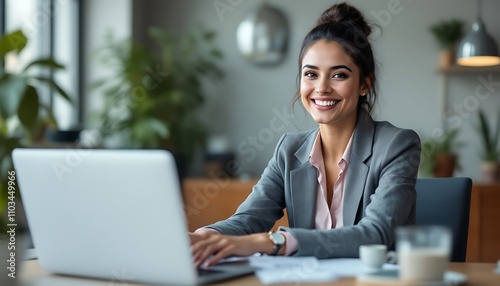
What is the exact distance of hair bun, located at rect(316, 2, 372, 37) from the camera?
2023 mm

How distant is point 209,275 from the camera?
4.27 feet

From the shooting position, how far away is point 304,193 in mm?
1937

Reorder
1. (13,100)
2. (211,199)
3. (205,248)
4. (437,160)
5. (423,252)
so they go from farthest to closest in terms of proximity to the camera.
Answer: (211,199)
(437,160)
(13,100)
(205,248)
(423,252)

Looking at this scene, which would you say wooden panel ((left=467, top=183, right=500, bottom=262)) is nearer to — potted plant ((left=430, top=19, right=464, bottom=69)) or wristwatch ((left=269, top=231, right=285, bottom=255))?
potted plant ((left=430, top=19, right=464, bottom=69))

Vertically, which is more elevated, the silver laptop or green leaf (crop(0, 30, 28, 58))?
green leaf (crop(0, 30, 28, 58))

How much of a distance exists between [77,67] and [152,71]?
629 millimetres

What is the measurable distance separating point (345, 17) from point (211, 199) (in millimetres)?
3028

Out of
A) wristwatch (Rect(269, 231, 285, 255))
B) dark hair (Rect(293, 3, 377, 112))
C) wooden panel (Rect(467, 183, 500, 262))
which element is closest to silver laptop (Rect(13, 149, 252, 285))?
wristwatch (Rect(269, 231, 285, 255))

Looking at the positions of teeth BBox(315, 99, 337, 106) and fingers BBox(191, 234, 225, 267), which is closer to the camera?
fingers BBox(191, 234, 225, 267)

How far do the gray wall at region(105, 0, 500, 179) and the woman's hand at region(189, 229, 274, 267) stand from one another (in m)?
3.77

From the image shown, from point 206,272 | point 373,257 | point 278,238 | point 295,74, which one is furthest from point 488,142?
point 206,272

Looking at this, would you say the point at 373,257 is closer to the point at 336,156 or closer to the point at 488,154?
the point at 336,156

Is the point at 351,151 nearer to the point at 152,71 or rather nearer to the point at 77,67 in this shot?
the point at 152,71

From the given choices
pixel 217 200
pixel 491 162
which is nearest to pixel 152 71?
pixel 217 200
